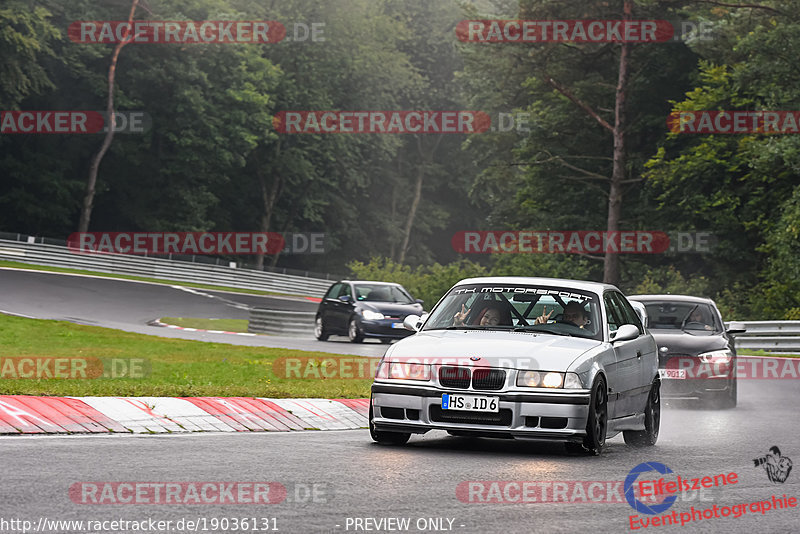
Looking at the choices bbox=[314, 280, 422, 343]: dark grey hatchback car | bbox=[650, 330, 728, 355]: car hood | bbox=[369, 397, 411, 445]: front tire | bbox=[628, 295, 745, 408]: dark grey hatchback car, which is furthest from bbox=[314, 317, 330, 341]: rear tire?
bbox=[369, 397, 411, 445]: front tire

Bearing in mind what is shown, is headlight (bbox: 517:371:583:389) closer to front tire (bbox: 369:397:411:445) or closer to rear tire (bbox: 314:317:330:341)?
front tire (bbox: 369:397:411:445)

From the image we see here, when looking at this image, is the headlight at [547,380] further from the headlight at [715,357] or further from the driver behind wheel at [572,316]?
the headlight at [715,357]

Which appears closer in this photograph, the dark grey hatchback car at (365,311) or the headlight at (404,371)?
the headlight at (404,371)

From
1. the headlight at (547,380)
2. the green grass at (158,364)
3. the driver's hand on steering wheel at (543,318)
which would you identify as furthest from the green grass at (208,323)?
the headlight at (547,380)

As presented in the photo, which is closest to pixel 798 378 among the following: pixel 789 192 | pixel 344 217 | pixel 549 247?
pixel 789 192

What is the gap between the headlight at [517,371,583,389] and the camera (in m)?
10.0

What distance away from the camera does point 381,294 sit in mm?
30391

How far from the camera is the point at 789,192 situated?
4072 centimetres

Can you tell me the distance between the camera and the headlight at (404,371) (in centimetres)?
1027

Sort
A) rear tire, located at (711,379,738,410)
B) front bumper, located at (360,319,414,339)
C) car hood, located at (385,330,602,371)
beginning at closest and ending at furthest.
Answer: car hood, located at (385,330,602,371) → rear tire, located at (711,379,738,410) → front bumper, located at (360,319,414,339)

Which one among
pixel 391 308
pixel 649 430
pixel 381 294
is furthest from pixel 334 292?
pixel 649 430

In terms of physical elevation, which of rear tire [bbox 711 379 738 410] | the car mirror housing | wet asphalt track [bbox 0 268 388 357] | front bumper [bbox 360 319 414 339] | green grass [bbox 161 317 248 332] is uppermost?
the car mirror housing

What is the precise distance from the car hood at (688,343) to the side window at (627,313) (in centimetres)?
429

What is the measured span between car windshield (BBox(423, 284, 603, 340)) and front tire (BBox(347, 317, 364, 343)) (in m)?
17.4
